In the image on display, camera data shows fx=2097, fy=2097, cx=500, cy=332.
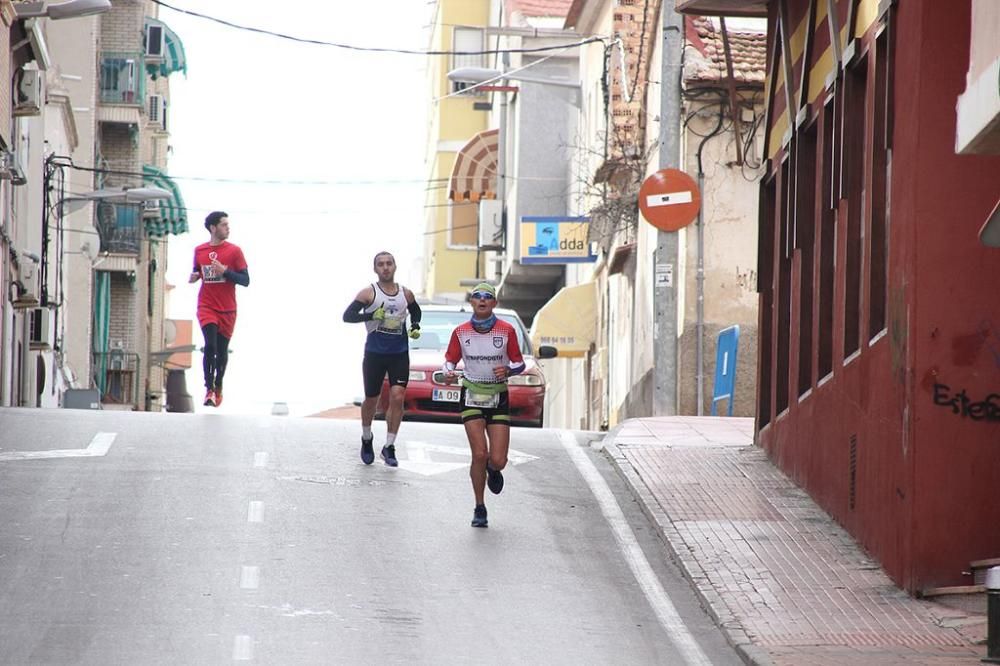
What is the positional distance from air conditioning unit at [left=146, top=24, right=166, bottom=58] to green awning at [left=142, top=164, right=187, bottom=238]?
11.3 ft

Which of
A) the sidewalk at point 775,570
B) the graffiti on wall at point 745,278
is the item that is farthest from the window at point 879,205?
the graffiti on wall at point 745,278

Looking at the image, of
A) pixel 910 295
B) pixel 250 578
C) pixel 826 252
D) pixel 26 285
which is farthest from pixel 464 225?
pixel 250 578

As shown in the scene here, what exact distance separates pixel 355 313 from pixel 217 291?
382cm

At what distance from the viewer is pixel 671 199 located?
24078 millimetres

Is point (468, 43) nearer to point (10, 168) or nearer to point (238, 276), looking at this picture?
point (10, 168)

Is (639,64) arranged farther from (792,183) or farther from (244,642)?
(244,642)

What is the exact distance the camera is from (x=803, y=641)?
39.2 feet

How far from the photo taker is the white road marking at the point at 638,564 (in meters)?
12.0

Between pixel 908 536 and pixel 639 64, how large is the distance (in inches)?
828

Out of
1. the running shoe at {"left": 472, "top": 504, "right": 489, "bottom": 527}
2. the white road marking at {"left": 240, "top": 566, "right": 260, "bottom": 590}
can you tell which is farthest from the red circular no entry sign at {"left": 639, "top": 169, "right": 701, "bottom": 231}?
the white road marking at {"left": 240, "top": 566, "right": 260, "bottom": 590}

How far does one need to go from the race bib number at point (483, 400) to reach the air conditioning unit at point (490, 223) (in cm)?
4228

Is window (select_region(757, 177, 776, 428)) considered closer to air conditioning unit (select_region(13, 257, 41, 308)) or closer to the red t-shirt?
the red t-shirt

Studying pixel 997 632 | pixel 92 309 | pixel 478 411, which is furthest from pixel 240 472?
pixel 92 309

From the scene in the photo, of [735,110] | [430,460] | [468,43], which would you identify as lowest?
[430,460]
